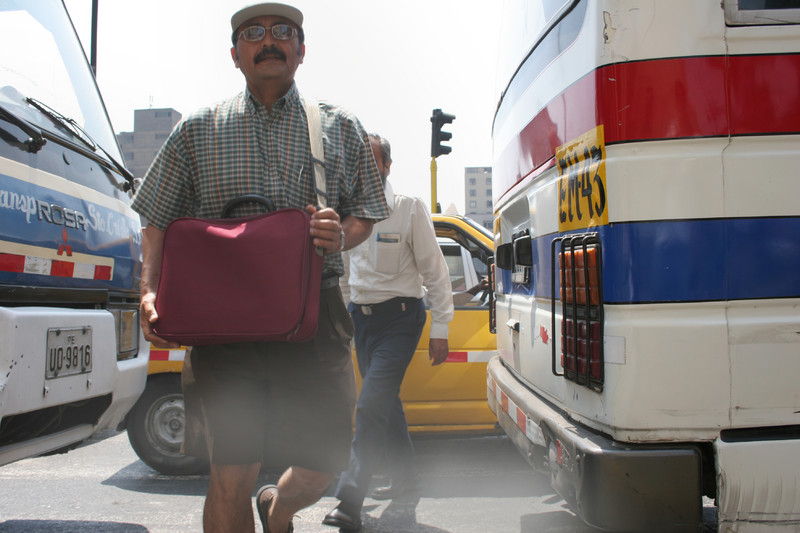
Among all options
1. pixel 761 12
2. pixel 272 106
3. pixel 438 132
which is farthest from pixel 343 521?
pixel 438 132

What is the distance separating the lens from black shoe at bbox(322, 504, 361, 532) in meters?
3.19

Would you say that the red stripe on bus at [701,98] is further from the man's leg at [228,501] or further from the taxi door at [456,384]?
the taxi door at [456,384]

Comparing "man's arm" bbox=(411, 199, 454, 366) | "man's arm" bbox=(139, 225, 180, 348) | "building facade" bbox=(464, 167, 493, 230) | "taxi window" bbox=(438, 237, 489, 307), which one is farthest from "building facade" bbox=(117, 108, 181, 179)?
"man's arm" bbox=(139, 225, 180, 348)

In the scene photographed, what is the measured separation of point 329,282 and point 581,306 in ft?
2.73

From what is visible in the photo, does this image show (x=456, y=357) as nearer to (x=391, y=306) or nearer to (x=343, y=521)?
(x=391, y=306)

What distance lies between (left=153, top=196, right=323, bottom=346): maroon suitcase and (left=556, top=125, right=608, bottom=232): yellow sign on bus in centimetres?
83

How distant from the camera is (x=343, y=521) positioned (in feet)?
10.5

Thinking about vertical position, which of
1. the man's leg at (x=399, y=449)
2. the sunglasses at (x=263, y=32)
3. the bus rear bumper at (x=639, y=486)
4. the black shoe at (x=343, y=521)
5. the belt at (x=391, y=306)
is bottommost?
the black shoe at (x=343, y=521)

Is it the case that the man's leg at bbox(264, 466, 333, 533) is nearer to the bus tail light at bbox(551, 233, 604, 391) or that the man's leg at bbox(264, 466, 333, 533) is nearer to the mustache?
the bus tail light at bbox(551, 233, 604, 391)

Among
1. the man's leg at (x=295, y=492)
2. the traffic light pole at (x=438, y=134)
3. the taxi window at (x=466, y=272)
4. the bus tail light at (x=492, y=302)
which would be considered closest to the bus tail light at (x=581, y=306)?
the man's leg at (x=295, y=492)

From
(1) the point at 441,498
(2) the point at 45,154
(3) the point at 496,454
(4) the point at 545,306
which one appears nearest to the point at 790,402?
(4) the point at 545,306

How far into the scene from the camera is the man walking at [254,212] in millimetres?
2156

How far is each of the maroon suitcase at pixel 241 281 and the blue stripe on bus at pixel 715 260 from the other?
3.12 ft

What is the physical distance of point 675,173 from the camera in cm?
184
